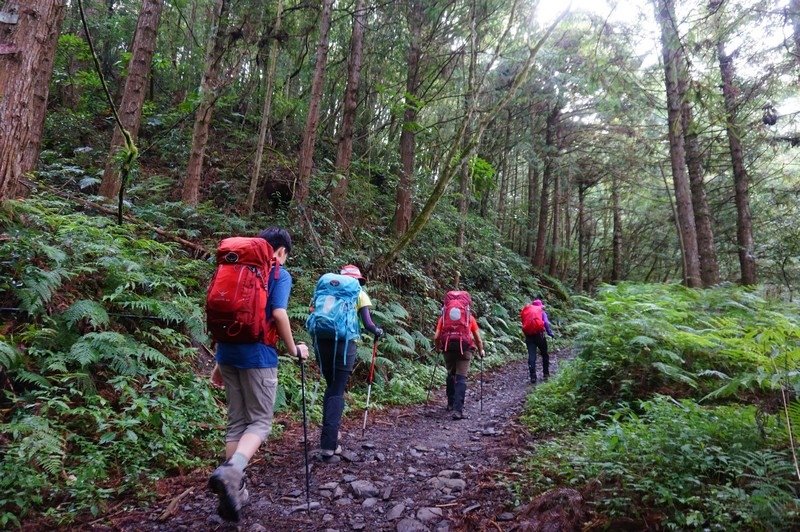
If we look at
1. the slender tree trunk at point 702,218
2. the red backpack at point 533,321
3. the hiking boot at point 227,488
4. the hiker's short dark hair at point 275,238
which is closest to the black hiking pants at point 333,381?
the hiker's short dark hair at point 275,238

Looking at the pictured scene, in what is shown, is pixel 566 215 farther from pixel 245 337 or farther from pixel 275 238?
pixel 245 337

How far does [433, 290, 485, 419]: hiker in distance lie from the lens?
298 inches

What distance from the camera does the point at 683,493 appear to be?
3121mm

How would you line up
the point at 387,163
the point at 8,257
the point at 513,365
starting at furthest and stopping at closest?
the point at 387,163 → the point at 513,365 → the point at 8,257

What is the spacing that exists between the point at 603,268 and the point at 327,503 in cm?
3420

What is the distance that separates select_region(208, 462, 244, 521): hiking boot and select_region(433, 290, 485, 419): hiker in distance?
4757 mm

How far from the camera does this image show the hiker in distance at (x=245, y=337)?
3330mm

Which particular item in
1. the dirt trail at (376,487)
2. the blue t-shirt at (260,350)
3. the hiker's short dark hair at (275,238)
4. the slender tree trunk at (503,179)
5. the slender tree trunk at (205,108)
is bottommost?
the dirt trail at (376,487)

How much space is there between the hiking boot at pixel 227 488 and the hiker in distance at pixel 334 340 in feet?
5.71

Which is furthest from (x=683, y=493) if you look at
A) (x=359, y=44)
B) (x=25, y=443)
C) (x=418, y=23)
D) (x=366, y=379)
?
(x=418, y=23)

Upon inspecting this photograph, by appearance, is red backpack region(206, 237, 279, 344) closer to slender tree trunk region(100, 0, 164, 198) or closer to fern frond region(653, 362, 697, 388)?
fern frond region(653, 362, 697, 388)

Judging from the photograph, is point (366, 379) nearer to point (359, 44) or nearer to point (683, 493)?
point (683, 493)

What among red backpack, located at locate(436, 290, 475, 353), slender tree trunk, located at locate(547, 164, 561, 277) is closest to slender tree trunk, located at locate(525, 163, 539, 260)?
slender tree trunk, located at locate(547, 164, 561, 277)

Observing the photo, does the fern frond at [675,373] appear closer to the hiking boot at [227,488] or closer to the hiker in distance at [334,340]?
the hiker in distance at [334,340]
